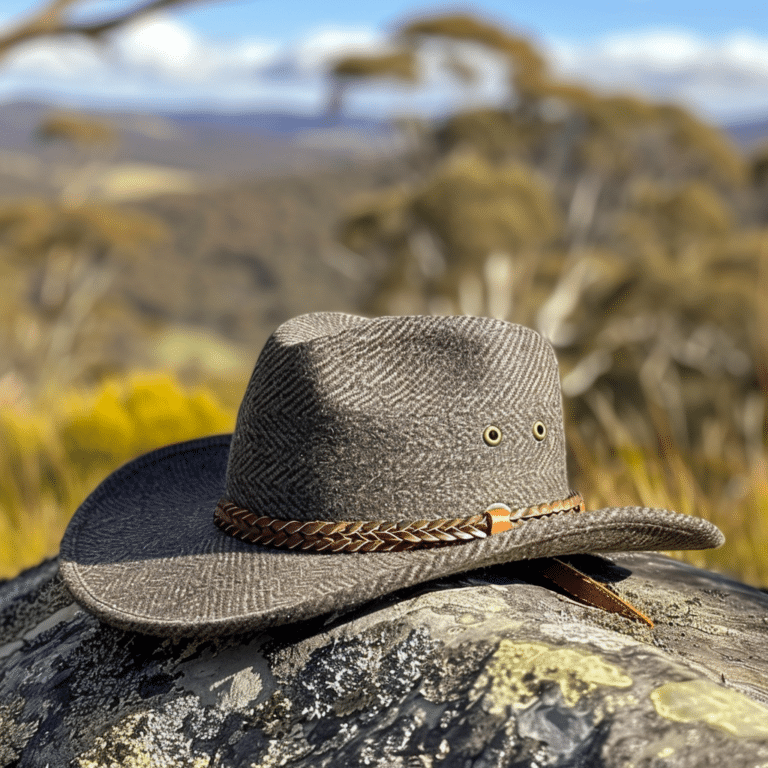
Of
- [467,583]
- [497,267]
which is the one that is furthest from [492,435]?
[497,267]

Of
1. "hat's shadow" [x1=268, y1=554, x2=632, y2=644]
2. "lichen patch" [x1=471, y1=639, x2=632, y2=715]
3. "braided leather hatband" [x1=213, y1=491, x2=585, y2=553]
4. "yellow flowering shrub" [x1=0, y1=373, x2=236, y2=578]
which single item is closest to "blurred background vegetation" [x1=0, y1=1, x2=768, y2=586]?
"yellow flowering shrub" [x1=0, y1=373, x2=236, y2=578]

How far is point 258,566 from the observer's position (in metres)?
1.42

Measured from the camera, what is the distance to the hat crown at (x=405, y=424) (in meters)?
1.42

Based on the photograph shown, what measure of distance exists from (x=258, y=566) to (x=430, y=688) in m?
0.36

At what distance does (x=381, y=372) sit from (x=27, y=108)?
178m

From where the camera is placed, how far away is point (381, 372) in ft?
4.80

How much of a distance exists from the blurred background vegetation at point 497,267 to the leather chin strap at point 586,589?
2.54m

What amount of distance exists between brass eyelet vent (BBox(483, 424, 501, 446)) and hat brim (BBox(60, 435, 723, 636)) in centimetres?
14

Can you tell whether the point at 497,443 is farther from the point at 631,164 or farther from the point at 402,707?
the point at 631,164

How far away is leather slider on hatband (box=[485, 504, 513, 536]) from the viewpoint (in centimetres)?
140

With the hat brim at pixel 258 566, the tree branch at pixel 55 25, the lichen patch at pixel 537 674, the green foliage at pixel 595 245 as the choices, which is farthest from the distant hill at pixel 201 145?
the lichen patch at pixel 537 674

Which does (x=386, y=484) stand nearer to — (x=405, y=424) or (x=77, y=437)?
(x=405, y=424)

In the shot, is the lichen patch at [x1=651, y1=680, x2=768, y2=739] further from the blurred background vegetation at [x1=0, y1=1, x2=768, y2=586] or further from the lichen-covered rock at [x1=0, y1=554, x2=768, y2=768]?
the blurred background vegetation at [x1=0, y1=1, x2=768, y2=586]

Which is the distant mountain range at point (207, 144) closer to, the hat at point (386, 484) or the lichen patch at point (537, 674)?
the hat at point (386, 484)
